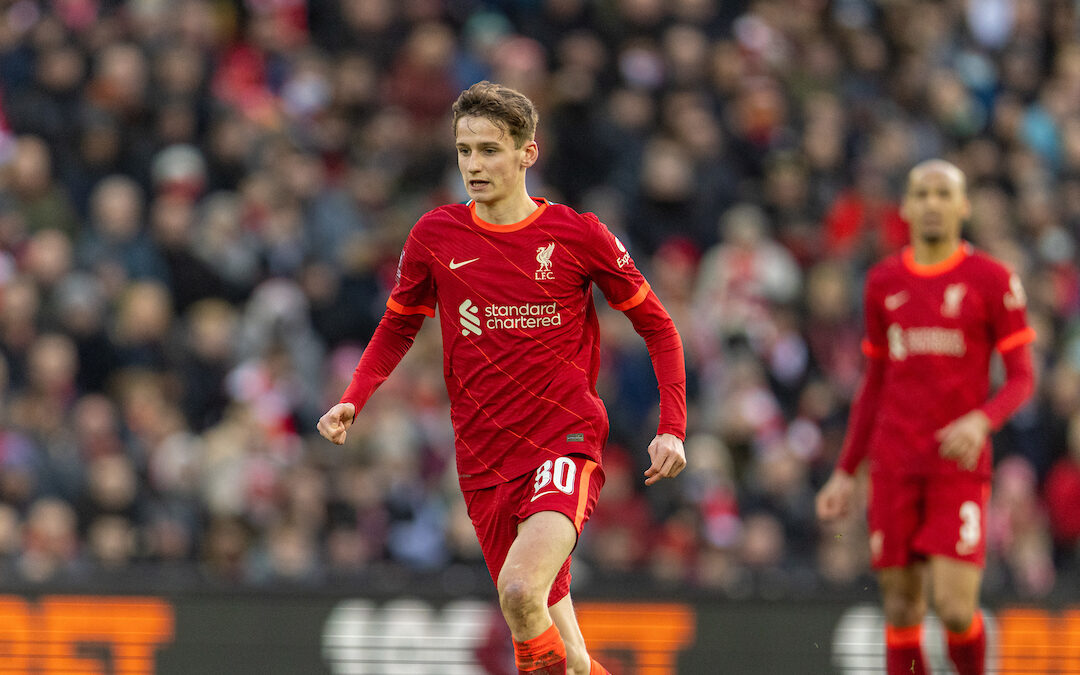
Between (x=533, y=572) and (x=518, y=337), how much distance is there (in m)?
1.01

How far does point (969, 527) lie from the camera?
7.93 meters

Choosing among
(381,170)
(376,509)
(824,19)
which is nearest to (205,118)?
(381,170)

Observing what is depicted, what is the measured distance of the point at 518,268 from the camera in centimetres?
660

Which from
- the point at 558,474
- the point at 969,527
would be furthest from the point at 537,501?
the point at 969,527

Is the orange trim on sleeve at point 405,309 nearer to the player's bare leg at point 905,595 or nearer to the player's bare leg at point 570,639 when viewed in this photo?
the player's bare leg at point 570,639

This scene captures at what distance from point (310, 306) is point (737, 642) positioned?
15.2 ft

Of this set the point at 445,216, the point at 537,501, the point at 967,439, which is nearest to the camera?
the point at 537,501

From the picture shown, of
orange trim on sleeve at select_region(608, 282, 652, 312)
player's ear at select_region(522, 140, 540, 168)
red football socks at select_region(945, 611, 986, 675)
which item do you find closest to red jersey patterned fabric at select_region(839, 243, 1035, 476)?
red football socks at select_region(945, 611, 986, 675)

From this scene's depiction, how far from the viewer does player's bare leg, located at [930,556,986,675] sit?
789 cm

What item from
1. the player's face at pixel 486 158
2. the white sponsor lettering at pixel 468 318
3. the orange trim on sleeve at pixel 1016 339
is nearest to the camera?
the player's face at pixel 486 158

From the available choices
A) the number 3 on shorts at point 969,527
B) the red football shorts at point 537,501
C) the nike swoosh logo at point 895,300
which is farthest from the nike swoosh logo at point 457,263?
the number 3 on shorts at point 969,527

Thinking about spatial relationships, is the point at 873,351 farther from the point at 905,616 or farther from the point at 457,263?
the point at 457,263

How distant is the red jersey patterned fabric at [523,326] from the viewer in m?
6.58

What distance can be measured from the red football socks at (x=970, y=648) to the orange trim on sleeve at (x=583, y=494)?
2.49 metres
